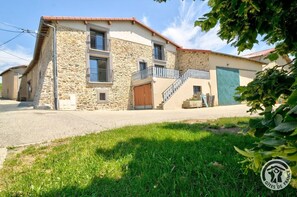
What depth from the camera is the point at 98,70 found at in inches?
645

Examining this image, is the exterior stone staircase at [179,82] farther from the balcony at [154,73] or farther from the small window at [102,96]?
the small window at [102,96]

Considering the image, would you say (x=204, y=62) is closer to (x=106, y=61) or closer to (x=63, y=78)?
(x=106, y=61)

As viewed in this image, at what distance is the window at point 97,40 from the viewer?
16328 millimetres

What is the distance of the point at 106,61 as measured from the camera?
16844mm

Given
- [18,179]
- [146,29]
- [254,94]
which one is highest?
[146,29]

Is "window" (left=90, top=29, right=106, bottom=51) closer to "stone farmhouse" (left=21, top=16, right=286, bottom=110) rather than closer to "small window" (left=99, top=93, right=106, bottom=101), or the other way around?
"stone farmhouse" (left=21, top=16, right=286, bottom=110)

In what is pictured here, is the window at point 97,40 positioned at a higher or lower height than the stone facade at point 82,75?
higher

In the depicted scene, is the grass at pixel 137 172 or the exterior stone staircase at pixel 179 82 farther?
the exterior stone staircase at pixel 179 82

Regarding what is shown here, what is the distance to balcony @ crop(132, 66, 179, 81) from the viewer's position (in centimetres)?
1573

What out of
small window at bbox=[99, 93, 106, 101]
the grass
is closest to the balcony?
small window at bbox=[99, 93, 106, 101]

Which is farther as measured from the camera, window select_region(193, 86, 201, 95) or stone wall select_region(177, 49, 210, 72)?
stone wall select_region(177, 49, 210, 72)

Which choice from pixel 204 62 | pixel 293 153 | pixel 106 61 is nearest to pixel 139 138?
pixel 293 153

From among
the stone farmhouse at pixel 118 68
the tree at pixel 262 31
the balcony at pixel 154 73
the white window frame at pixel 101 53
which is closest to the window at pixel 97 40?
the stone farmhouse at pixel 118 68

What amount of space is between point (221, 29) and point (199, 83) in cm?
1650
